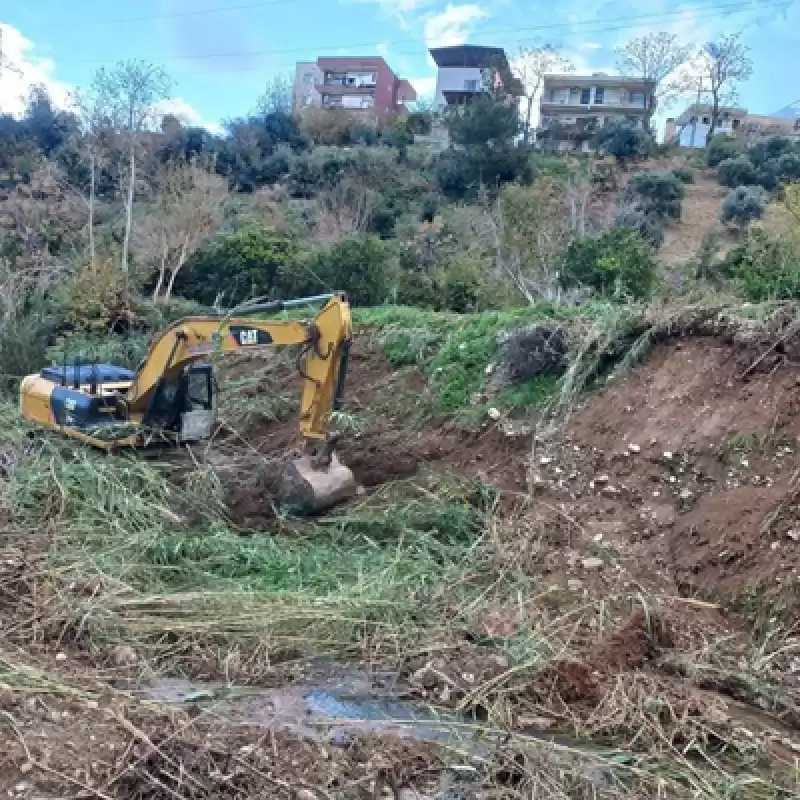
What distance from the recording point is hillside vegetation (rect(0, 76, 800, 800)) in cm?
429

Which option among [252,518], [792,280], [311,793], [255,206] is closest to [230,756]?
[311,793]

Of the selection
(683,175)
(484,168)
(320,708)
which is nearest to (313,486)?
(320,708)

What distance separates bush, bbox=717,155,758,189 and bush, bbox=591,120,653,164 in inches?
142

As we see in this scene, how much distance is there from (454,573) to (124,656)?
7.71ft

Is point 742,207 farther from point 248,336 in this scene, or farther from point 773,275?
point 248,336

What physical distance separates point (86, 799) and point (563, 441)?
17.2 feet

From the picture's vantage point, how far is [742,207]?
30.3m

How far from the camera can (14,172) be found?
28562 mm

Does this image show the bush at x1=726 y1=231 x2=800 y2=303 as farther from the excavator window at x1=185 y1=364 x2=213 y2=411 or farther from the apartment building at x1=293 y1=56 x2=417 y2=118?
the apartment building at x1=293 y1=56 x2=417 y2=118

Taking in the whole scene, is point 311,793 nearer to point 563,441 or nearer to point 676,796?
point 676,796

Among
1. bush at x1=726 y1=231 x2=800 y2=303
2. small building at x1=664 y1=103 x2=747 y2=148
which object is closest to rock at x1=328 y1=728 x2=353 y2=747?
bush at x1=726 y1=231 x2=800 y2=303

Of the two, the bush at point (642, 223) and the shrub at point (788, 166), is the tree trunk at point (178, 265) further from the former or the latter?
the shrub at point (788, 166)

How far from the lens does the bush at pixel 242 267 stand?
19344 millimetres

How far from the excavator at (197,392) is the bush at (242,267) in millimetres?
10039
